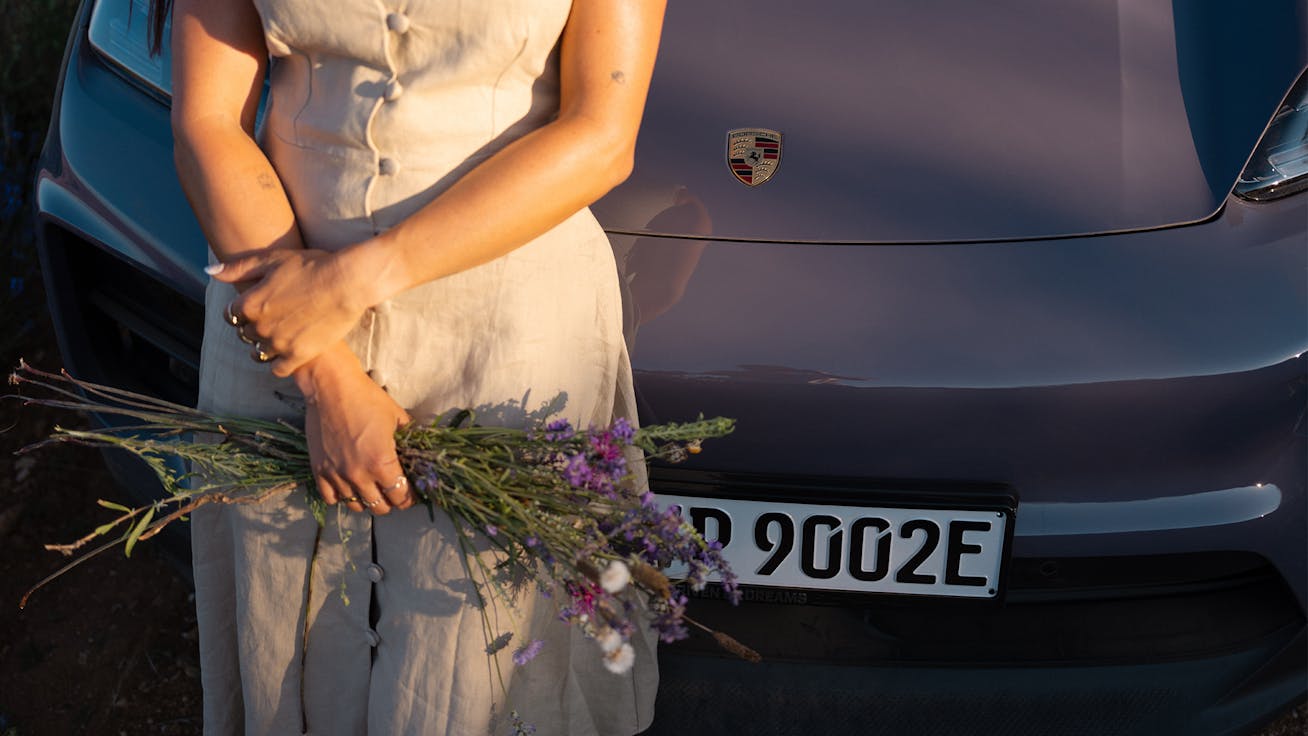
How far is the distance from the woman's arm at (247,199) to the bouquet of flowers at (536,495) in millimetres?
44

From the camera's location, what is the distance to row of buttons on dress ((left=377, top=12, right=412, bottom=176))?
1340 millimetres

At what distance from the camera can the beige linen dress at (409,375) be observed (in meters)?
1.38

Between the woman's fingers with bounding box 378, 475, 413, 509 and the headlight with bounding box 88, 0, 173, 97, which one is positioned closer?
the woman's fingers with bounding box 378, 475, 413, 509

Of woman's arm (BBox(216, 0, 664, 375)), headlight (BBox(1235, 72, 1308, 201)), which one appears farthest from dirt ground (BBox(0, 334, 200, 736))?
headlight (BBox(1235, 72, 1308, 201))

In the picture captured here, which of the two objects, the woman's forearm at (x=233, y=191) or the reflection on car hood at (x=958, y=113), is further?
the reflection on car hood at (x=958, y=113)

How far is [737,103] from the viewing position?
1829mm

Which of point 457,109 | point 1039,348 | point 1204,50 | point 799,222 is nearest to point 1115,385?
point 1039,348

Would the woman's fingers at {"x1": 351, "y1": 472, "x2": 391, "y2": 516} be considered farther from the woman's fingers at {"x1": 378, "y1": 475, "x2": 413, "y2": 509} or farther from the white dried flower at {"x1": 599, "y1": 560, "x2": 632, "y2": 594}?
the white dried flower at {"x1": 599, "y1": 560, "x2": 632, "y2": 594}

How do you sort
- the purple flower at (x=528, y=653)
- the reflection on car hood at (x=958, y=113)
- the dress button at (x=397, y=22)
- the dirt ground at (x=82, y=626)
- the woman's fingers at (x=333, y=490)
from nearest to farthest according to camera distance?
the dress button at (x=397, y=22) → the woman's fingers at (x=333, y=490) → the purple flower at (x=528, y=653) → the reflection on car hood at (x=958, y=113) → the dirt ground at (x=82, y=626)

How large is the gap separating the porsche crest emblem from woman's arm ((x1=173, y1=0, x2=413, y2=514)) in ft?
2.02

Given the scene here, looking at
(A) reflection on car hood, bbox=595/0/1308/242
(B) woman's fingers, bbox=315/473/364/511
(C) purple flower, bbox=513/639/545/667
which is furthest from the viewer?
(A) reflection on car hood, bbox=595/0/1308/242

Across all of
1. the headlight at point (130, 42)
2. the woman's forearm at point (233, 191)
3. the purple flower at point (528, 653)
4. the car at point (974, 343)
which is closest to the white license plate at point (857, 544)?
the car at point (974, 343)

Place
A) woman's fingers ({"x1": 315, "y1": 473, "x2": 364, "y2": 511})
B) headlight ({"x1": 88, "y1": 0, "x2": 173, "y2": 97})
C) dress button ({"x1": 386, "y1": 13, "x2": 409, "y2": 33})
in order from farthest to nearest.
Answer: headlight ({"x1": 88, "y1": 0, "x2": 173, "y2": 97}), woman's fingers ({"x1": 315, "y1": 473, "x2": 364, "y2": 511}), dress button ({"x1": 386, "y1": 13, "x2": 409, "y2": 33})

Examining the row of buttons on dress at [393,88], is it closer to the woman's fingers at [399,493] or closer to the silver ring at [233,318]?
the silver ring at [233,318]
